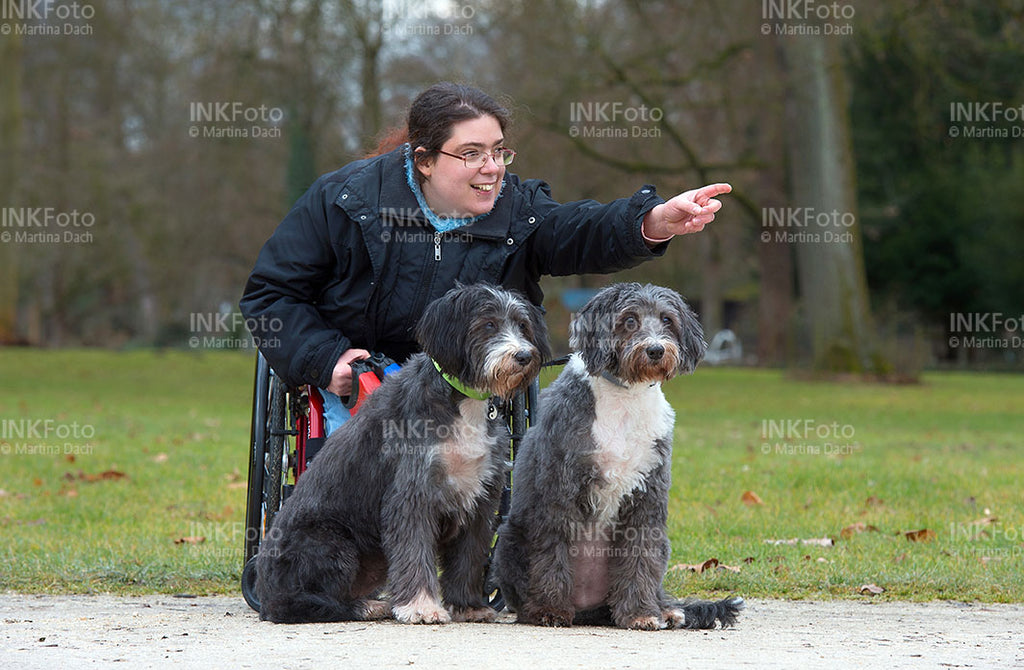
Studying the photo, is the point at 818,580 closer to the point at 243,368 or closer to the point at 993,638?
the point at 993,638

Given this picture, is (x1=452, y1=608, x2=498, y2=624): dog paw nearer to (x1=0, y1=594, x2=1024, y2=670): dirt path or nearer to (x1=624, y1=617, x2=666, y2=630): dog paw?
(x1=0, y1=594, x2=1024, y2=670): dirt path

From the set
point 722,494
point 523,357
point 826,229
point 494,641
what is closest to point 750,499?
point 722,494

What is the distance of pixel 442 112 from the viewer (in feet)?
19.4

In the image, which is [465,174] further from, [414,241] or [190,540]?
[190,540]

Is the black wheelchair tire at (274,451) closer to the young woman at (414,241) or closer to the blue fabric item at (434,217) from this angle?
the young woman at (414,241)

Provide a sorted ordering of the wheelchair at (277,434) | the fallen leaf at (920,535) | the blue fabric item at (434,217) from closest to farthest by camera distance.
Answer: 1. the blue fabric item at (434,217)
2. the wheelchair at (277,434)
3. the fallen leaf at (920,535)

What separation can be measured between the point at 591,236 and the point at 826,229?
21205mm

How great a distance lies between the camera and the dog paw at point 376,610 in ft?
17.9

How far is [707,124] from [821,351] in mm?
6149

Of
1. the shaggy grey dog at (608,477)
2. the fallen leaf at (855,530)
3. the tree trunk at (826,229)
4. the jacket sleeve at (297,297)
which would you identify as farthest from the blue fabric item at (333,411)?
the tree trunk at (826,229)

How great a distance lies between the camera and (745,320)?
5462 cm

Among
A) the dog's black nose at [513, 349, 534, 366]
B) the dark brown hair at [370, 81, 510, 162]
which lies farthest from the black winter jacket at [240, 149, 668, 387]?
the dog's black nose at [513, 349, 534, 366]

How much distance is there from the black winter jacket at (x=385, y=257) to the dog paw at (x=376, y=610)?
98 centimetres

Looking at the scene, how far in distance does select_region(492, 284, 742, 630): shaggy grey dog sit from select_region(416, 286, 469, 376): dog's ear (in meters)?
0.45
